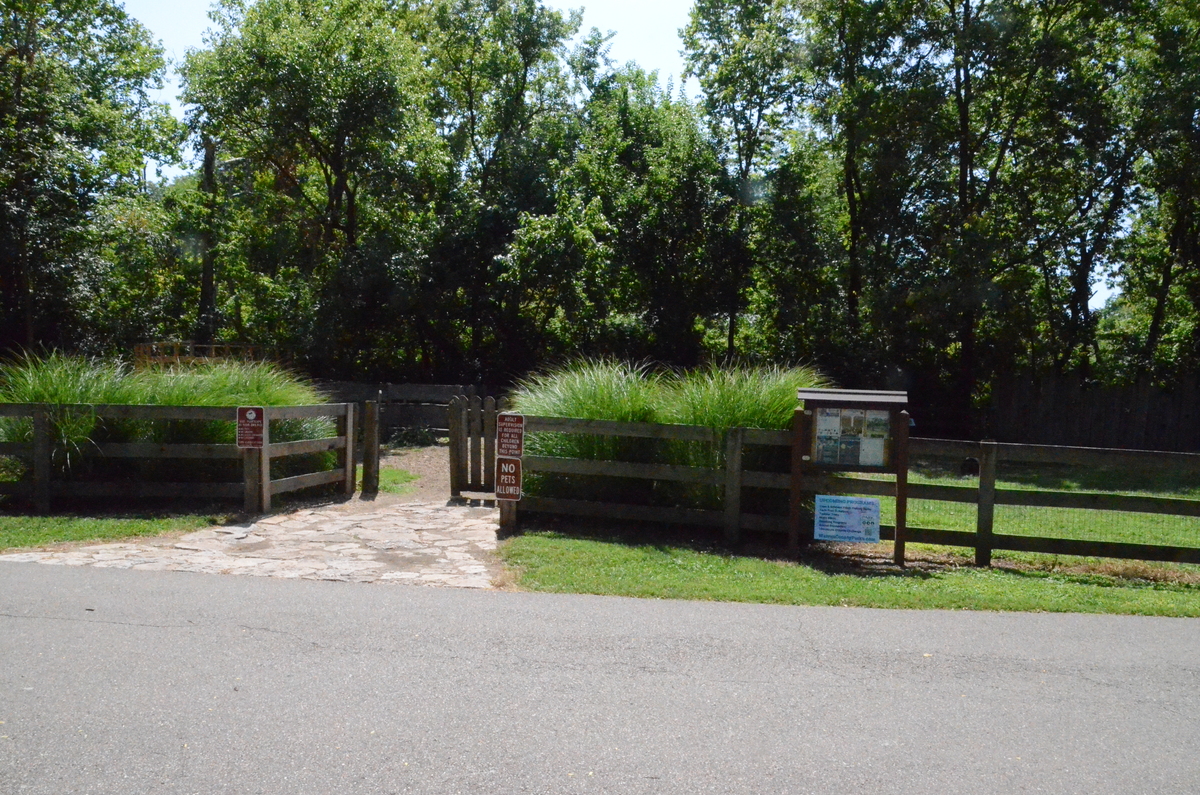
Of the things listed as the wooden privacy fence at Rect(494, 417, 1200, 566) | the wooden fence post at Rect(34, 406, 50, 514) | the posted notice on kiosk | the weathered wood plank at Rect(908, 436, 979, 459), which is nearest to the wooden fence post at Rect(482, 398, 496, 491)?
the wooden privacy fence at Rect(494, 417, 1200, 566)

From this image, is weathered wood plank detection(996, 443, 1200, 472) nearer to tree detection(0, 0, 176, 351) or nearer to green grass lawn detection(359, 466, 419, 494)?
green grass lawn detection(359, 466, 419, 494)

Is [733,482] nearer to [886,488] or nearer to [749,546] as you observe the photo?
[749,546]

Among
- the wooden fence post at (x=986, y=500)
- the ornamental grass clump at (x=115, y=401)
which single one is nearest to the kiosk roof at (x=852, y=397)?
the wooden fence post at (x=986, y=500)

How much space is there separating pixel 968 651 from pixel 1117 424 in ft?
63.9

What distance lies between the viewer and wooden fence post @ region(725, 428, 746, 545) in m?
10.3

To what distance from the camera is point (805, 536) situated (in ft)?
34.6

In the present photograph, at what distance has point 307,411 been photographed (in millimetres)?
12469

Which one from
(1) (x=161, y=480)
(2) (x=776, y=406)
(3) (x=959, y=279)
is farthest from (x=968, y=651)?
(3) (x=959, y=279)

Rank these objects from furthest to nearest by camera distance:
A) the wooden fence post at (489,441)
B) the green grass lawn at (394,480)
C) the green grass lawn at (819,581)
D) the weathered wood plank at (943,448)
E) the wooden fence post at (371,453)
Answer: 1. the green grass lawn at (394,480)
2. the wooden fence post at (371,453)
3. the wooden fence post at (489,441)
4. the weathered wood plank at (943,448)
5. the green grass lawn at (819,581)

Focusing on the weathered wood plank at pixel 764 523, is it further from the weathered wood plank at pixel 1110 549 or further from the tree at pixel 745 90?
the tree at pixel 745 90

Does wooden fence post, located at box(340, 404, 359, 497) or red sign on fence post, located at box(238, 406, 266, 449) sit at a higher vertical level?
red sign on fence post, located at box(238, 406, 266, 449)

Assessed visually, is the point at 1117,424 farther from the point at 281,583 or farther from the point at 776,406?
the point at 281,583

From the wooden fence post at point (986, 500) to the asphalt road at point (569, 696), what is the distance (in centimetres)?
214

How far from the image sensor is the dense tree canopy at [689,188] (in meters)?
23.2
